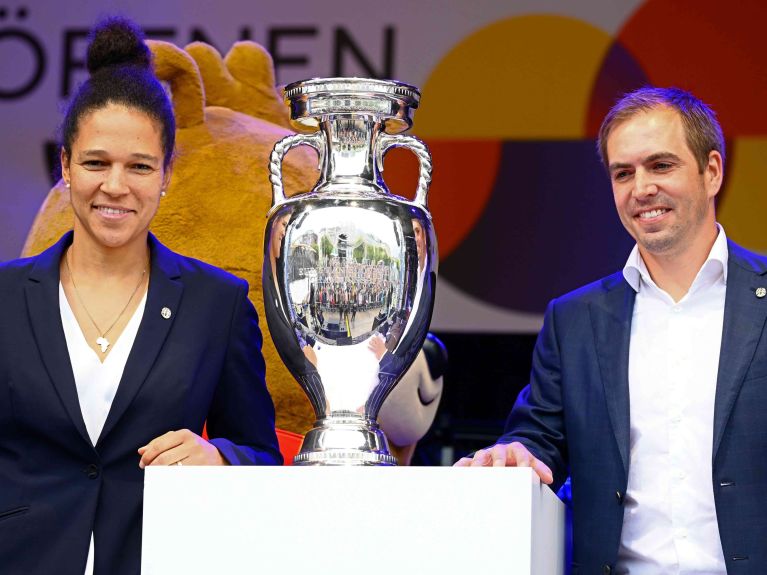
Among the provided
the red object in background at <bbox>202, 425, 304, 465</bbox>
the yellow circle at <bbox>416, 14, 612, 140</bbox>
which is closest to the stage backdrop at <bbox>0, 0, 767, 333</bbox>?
the yellow circle at <bbox>416, 14, 612, 140</bbox>

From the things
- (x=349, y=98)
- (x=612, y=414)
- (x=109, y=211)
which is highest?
(x=349, y=98)

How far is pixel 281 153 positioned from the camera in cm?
186

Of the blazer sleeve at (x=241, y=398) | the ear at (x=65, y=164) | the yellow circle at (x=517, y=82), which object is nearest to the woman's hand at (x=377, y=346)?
the blazer sleeve at (x=241, y=398)

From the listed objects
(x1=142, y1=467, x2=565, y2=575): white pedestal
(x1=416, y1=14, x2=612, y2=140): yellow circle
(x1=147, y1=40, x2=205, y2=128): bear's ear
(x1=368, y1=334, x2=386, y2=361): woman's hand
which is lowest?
(x1=142, y1=467, x2=565, y2=575): white pedestal

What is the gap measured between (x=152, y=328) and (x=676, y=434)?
2.90 feet

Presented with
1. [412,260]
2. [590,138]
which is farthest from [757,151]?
[412,260]

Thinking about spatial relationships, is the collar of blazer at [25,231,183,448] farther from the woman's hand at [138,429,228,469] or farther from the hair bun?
the hair bun

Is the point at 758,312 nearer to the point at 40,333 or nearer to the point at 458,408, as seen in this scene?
the point at 40,333

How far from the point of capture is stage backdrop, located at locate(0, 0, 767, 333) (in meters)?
3.97

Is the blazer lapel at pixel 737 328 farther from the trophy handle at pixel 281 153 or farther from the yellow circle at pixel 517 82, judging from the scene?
the yellow circle at pixel 517 82

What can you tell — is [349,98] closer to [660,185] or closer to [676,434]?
[660,185]

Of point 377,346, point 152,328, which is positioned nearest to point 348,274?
point 377,346

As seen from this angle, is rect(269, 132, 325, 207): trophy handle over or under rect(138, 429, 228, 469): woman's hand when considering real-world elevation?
over

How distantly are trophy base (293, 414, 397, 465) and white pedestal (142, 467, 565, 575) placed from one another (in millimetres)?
168
